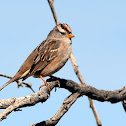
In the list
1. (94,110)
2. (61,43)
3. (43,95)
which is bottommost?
(94,110)

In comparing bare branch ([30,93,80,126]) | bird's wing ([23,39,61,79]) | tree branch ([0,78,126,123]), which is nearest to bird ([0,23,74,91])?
bird's wing ([23,39,61,79])

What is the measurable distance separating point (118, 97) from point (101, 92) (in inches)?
16.3

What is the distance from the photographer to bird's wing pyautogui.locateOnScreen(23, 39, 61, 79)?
7432 millimetres

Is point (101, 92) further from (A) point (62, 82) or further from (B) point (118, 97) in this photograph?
(A) point (62, 82)

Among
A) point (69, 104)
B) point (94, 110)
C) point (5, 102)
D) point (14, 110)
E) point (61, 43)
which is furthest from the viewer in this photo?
point (61, 43)

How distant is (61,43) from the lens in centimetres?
796

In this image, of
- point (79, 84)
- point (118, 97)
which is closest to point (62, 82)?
A: point (79, 84)

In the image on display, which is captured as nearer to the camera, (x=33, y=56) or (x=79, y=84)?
(x=79, y=84)

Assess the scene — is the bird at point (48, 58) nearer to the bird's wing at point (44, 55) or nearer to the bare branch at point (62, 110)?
the bird's wing at point (44, 55)

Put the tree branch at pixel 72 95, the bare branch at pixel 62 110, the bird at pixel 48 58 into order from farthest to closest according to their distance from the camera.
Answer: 1. the bird at pixel 48 58
2. the bare branch at pixel 62 110
3. the tree branch at pixel 72 95

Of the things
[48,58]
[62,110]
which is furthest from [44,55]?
[62,110]

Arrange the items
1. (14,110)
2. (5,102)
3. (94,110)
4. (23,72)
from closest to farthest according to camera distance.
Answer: (14,110) → (5,102) → (94,110) → (23,72)

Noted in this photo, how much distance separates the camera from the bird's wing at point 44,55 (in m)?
7.43

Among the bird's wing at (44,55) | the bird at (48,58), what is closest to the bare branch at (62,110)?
the bird at (48,58)
